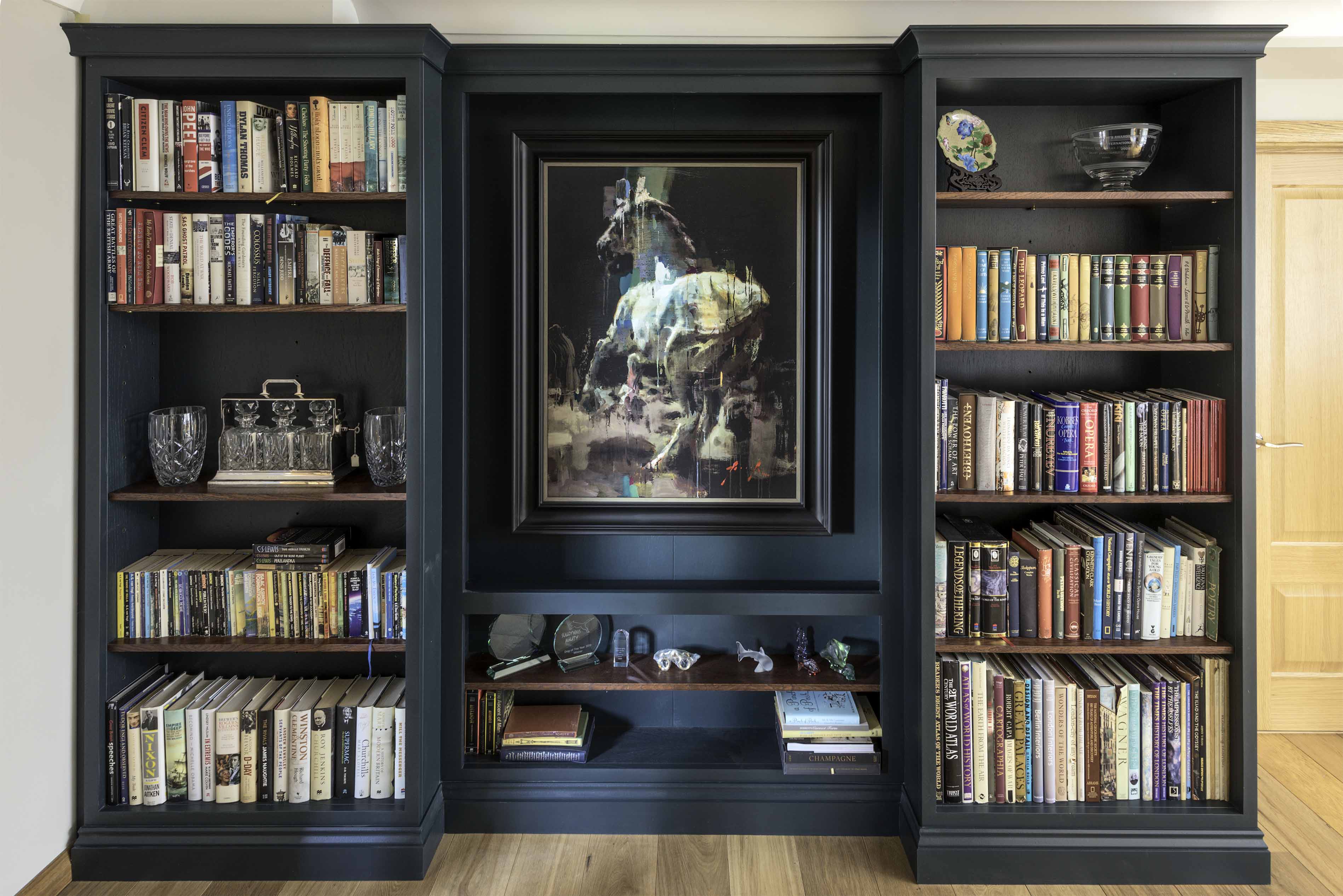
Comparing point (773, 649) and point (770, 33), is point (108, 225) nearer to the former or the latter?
point (770, 33)

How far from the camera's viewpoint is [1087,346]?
2307 millimetres

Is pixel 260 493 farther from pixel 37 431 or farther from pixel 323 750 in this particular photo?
pixel 323 750

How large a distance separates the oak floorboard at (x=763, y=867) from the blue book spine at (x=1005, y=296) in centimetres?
149

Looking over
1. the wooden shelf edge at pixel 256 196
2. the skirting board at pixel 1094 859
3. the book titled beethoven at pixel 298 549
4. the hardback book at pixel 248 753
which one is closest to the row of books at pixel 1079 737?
the skirting board at pixel 1094 859

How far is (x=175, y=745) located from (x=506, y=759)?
0.87 meters

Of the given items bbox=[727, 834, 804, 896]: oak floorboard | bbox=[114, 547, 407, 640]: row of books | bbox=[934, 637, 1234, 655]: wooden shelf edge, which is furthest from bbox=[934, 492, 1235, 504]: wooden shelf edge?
bbox=[114, 547, 407, 640]: row of books

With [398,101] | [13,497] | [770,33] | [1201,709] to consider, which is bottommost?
[1201,709]

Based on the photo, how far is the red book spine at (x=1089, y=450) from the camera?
2.35 meters

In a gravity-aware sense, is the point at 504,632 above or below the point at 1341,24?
below

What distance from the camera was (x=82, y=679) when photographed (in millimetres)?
2311

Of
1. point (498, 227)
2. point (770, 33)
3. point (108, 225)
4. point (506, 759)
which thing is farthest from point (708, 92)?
point (506, 759)

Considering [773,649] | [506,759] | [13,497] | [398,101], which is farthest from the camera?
[773,649]

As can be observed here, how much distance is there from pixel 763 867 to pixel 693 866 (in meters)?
0.19

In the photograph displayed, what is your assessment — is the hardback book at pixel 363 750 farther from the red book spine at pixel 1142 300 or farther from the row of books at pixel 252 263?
the red book spine at pixel 1142 300
